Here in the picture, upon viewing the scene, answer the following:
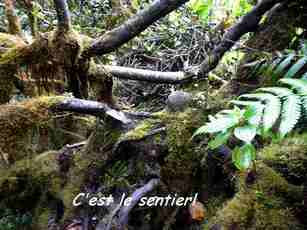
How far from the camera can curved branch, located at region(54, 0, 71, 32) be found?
2197 millimetres

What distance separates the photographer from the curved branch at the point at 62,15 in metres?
2.20

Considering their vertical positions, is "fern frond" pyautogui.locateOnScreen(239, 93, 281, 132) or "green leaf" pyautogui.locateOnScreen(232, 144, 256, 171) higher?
"fern frond" pyautogui.locateOnScreen(239, 93, 281, 132)

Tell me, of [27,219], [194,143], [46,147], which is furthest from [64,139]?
[194,143]

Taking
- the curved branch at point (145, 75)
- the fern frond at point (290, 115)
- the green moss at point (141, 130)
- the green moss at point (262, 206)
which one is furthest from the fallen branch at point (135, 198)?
the fern frond at point (290, 115)

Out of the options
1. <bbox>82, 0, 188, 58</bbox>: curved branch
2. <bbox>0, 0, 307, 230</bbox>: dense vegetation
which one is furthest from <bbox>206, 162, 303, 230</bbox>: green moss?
<bbox>82, 0, 188, 58</bbox>: curved branch

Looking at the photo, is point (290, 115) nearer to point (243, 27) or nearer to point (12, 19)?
point (243, 27)

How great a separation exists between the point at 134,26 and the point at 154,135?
2.61ft

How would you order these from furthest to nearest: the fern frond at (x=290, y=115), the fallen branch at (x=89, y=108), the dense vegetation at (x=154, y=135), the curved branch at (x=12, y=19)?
the curved branch at (x=12, y=19) → the fallen branch at (x=89, y=108) → the dense vegetation at (x=154, y=135) → the fern frond at (x=290, y=115)

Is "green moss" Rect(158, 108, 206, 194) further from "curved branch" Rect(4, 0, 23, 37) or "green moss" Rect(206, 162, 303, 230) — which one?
"curved branch" Rect(4, 0, 23, 37)

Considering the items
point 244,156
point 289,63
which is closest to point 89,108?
point 289,63

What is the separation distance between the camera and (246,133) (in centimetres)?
92

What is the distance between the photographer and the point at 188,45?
435 centimetres

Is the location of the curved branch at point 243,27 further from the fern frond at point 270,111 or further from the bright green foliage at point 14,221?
the bright green foliage at point 14,221

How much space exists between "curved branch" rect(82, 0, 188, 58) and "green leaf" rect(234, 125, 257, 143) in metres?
1.40
